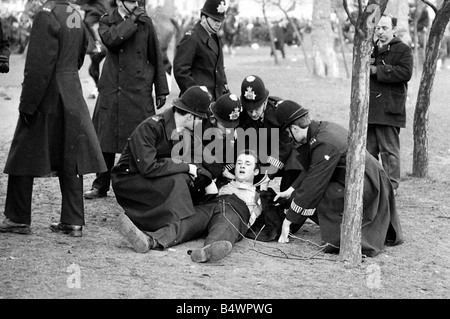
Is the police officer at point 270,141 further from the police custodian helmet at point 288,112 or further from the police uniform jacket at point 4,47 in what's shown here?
the police uniform jacket at point 4,47

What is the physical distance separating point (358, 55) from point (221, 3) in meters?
2.32

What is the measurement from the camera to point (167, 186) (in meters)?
7.29

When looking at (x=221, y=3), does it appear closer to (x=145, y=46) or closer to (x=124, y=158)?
(x=145, y=46)

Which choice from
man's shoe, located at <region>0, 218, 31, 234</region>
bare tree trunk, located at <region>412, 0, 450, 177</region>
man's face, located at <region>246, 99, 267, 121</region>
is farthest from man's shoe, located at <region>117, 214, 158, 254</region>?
bare tree trunk, located at <region>412, 0, 450, 177</region>

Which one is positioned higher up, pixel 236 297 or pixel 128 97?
pixel 128 97

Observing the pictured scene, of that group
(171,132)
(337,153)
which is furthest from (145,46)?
(337,153)

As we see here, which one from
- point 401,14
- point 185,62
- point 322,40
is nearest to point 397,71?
point 185,62

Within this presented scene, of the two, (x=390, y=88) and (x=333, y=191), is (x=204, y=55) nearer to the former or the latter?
(x=390, y=88)

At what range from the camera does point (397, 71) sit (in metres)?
9.39

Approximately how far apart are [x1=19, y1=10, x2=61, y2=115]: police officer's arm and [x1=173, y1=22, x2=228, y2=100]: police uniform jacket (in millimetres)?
1939

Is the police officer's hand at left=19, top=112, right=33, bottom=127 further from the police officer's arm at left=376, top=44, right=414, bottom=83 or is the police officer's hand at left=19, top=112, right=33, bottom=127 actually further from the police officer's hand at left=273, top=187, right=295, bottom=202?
the police officer's arm at left=376, top=44, right=414, bottom=83

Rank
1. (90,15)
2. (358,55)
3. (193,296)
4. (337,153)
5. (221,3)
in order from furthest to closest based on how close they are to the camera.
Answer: (90,15) < (221,3) < (337,153) < (358,55) < (193,296)

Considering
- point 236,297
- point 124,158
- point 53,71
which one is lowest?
point 236,297

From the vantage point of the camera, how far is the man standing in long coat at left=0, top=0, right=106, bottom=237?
22.9ft
